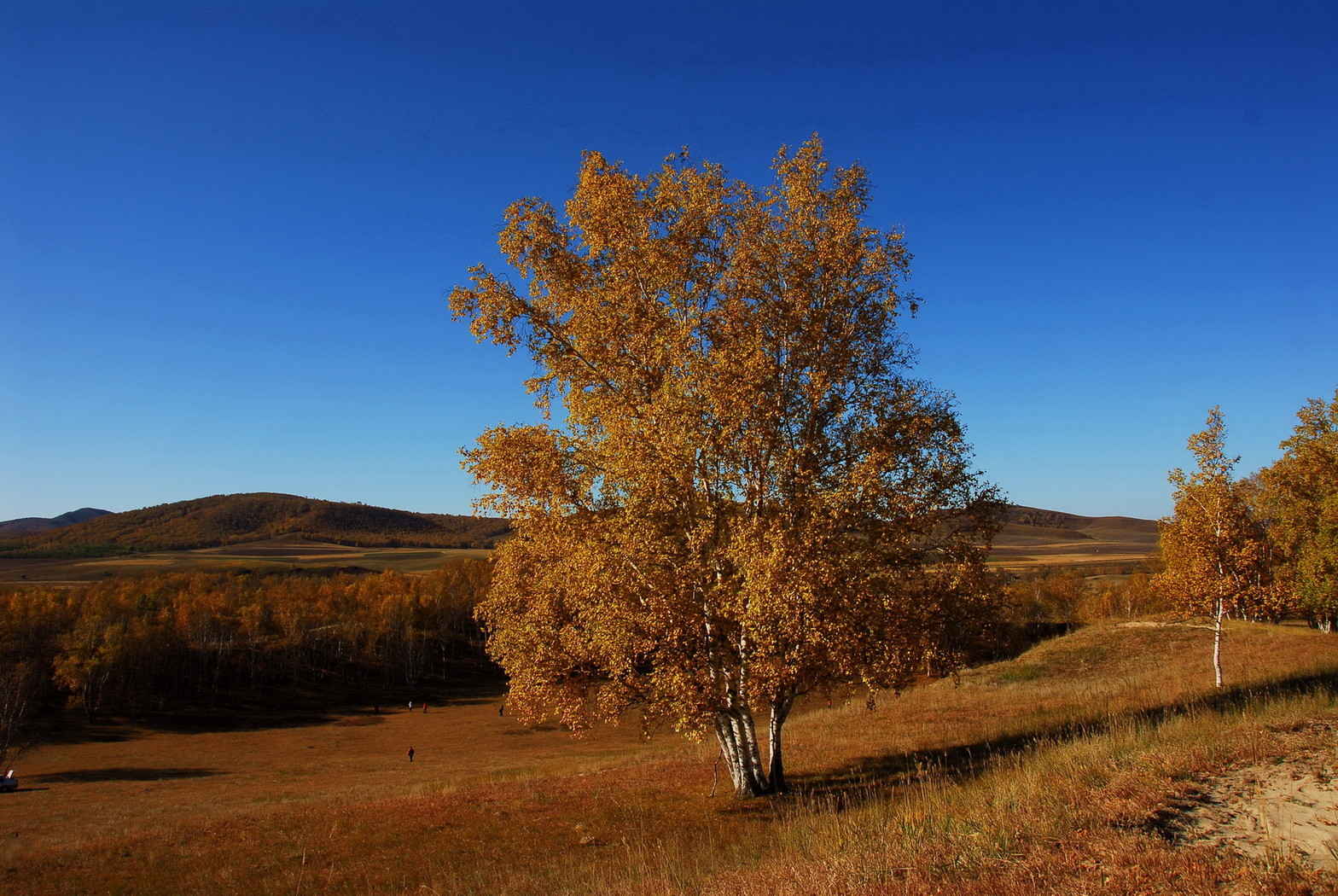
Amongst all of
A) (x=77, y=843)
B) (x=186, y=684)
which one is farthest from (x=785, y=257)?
(x=186, y=684)

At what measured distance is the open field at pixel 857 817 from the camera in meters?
7.76

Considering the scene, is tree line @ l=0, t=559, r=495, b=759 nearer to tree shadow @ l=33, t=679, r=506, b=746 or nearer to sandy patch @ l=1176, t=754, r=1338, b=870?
tree shadow @ l=33, t=679, r=506, b=746

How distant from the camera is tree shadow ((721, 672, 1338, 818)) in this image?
16.8m

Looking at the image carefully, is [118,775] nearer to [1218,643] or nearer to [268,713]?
[268,713]

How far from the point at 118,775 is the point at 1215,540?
78.9 meters

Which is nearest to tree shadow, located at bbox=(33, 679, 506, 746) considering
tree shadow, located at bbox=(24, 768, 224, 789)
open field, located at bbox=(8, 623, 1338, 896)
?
tree shadow, located at bbox=(24, 768, 224, 789)

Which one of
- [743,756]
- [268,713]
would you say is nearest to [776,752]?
[743,756]

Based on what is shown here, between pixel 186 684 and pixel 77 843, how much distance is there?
101 m

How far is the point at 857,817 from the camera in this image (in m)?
13.1

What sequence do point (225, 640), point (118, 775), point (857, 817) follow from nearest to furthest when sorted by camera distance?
1. point (857, 817)
2. point (118, 775)
3. point (225, 640)

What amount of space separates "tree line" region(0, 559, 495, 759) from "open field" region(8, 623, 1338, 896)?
6055 centimetres

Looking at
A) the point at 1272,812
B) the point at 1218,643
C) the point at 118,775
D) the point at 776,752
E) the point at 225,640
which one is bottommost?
the point at 118,775

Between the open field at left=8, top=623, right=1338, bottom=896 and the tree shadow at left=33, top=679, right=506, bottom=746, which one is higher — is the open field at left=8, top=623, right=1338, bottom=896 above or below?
above

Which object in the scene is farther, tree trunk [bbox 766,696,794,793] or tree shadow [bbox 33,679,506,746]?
tree shadow [bbox 33,679,506,746]
